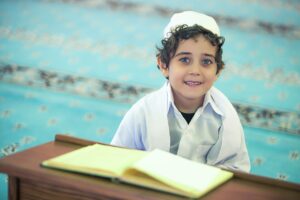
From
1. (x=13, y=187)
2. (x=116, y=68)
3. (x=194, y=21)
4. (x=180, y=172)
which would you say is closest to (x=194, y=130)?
(x=194, y=21)

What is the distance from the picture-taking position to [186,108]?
1.48 m

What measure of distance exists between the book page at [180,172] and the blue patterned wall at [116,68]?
3.80 ft

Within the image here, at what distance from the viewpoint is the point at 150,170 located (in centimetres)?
82

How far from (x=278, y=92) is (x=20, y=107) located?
183 centimetres

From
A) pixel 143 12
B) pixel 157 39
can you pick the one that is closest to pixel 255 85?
pixel 157 39

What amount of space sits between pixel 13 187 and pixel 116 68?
108 inches

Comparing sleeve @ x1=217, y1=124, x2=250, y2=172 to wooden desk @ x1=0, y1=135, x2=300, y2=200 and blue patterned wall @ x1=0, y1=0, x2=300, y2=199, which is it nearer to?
wooden desk @ x1=0, y1=135, x2=300, y2=200

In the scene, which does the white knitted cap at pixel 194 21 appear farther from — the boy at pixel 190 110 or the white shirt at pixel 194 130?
the white shirt at pixel 194 130

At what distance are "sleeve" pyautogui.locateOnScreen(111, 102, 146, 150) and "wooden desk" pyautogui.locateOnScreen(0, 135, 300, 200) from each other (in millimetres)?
528

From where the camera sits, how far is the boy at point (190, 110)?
1.38m

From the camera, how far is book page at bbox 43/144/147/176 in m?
0.85

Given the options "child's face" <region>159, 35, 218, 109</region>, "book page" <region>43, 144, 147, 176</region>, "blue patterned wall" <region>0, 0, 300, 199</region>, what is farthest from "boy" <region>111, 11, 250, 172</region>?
"blue patterned wall" <region>0, 0, 300, 199</region>

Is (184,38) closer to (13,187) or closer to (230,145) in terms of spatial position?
(230,145)

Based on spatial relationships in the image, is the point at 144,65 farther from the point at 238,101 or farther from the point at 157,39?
the point at 238,101
